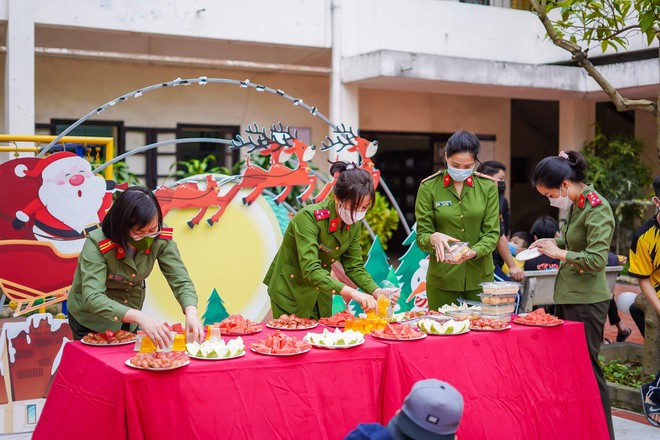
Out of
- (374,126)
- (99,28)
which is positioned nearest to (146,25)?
(99,28)

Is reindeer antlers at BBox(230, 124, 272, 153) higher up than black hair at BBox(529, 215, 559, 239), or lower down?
higher up

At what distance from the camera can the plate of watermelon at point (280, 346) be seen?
322 cm

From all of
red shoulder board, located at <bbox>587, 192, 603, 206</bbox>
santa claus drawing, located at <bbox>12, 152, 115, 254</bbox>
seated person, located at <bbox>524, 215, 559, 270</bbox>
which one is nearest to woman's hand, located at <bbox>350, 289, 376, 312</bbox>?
red shoulder board, located at <bbox>587, 192, 603, 206</bbox>

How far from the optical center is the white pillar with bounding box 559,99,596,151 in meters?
11.2

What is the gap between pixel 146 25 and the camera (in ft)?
28.0

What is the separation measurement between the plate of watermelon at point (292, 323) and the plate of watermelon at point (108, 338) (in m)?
0.70

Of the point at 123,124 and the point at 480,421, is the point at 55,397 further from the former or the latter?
the point at 123,124

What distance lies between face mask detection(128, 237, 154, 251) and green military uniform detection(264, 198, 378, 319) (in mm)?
780

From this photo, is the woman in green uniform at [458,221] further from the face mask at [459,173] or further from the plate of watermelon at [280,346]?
the plate of watermelon at [280,346]

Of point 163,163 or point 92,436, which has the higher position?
point 163,163

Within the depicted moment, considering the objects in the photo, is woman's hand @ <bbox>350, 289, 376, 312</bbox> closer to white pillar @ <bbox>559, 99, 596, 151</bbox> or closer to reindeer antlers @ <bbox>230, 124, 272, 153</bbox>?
reindeer antlers @ <bbox>230, 124, 272, 153</bbox>

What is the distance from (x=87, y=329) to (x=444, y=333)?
5.25ft

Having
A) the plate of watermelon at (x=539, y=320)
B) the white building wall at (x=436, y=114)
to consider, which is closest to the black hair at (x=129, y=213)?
the plate of watermelon at (x=539, y=320)

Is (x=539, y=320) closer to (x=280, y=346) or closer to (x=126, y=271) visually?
(x=280, y=346)
